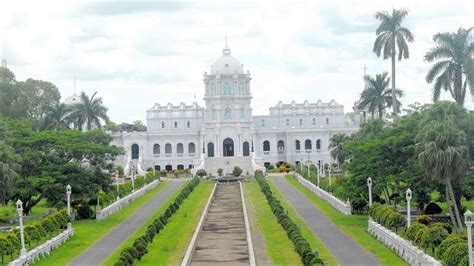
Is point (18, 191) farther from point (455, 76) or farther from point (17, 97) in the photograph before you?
point (17, 97)

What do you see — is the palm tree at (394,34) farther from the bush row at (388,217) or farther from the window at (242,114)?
the window at (242,114)

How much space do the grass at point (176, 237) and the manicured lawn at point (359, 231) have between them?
26.4 feet

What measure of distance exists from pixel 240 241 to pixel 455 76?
23.9 meters

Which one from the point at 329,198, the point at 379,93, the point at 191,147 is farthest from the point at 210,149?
the point at 329,198

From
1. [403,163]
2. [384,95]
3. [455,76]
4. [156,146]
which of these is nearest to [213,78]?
[156,146]

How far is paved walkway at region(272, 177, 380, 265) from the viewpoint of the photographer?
34509 millimetres

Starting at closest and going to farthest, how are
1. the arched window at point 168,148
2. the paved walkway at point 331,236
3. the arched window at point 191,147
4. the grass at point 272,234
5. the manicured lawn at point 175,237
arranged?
the paved walkway at point 331,236 → the grass at point 272,234 → the manicured lawn at point 175,237 → the arched window at point 191,147 → the arched window at point 168,148

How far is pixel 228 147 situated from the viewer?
123 m

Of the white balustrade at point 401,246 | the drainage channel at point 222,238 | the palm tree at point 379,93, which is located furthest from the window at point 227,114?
the white balustrade at point 401,246

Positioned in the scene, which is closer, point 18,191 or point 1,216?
point 18,191

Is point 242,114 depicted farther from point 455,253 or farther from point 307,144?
point 455,253

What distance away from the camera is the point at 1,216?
186 ft

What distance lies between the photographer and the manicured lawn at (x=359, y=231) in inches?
1372

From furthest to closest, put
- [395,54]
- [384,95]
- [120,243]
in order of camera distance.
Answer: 1. [384,95]
2. [395,54]
3. [120,243]
